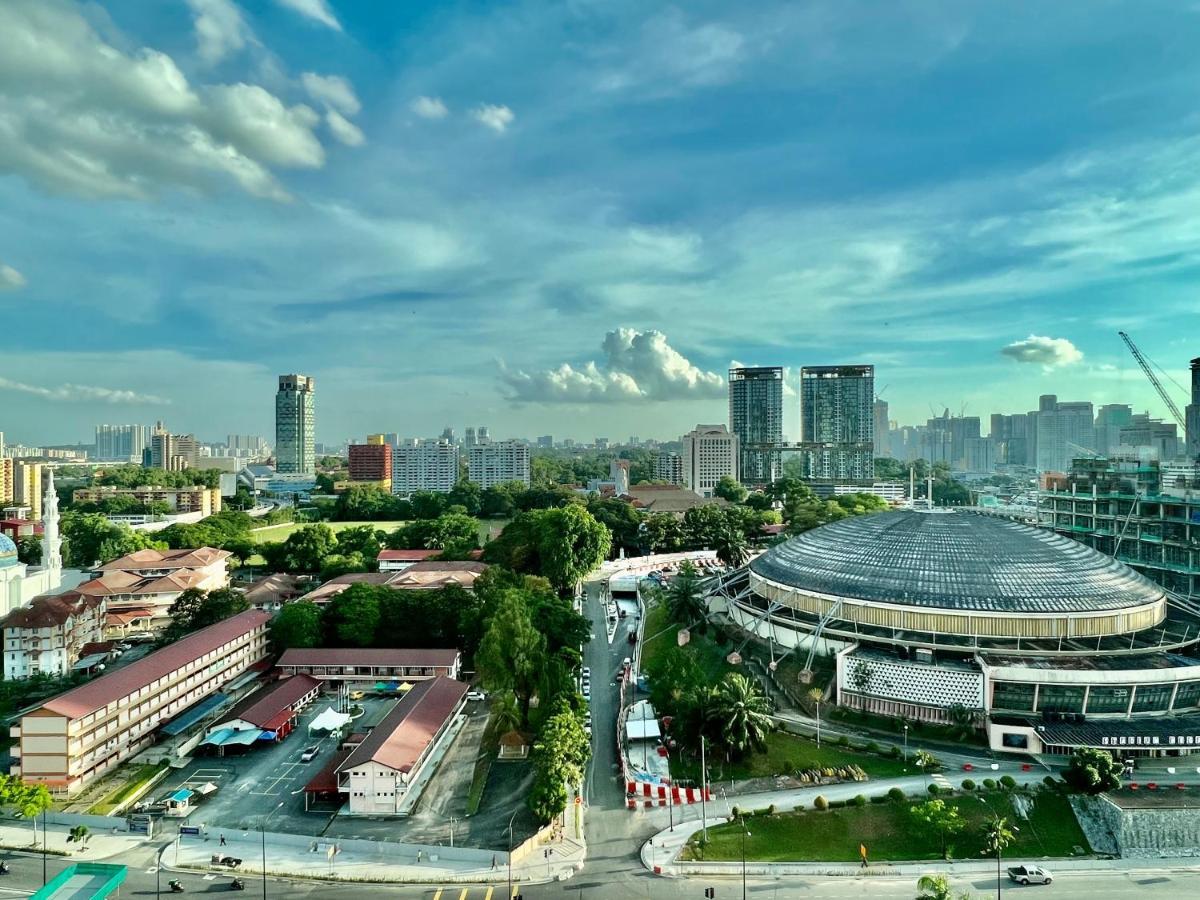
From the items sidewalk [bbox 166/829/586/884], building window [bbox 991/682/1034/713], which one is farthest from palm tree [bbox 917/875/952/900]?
building window [bbox 991/682/1034/713]

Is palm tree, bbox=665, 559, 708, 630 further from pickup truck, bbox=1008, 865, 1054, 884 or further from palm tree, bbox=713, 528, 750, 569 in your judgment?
pickup truck, bbox=1008, 865, 1054, 884

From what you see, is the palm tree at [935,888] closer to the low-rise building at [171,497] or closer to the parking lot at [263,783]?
the parking lot at [263,783]

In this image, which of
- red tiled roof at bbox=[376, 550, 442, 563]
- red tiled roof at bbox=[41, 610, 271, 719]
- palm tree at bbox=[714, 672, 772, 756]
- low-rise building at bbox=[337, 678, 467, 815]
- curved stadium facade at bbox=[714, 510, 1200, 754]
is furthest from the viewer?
red tiled roof at bbox=[376, 550, 442, 563]

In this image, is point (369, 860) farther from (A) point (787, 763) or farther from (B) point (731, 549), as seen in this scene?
(B) point (731, 549)

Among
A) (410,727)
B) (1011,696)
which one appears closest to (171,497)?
(410,727)

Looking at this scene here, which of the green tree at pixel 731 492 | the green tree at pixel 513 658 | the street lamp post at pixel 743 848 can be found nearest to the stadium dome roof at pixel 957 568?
the street lamp post at pixel 743 848
